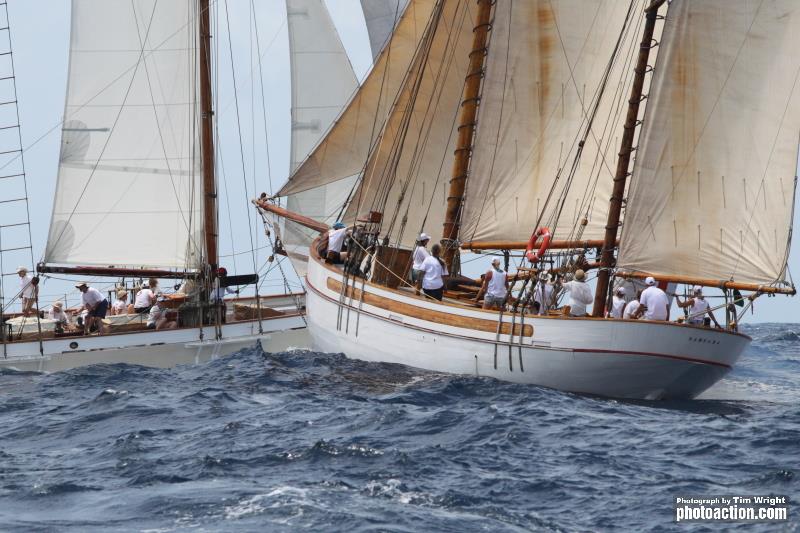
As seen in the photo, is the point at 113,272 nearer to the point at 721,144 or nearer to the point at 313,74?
the point at 313,74

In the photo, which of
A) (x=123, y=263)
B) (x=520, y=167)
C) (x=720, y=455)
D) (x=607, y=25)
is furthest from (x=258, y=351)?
(x=720, y=455)

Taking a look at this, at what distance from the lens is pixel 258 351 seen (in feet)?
107

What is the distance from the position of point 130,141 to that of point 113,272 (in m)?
3.64

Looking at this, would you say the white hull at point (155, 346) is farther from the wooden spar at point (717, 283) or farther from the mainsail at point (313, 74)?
the wooden spar at point (717, 283)

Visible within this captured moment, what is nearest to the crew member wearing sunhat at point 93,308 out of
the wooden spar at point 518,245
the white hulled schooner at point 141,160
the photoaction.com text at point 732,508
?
the white hulled schooner at point 141,160

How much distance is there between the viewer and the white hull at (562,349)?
2427 cm

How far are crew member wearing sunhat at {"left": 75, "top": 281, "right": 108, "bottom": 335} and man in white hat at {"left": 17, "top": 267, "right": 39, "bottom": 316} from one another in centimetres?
142

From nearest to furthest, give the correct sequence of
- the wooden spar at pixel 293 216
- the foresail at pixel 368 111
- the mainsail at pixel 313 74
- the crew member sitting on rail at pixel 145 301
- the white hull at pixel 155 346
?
the white hull at pixel 155 346 < the foresail at pixel 368 111 < the crew member sitting on rail at pixel 145 301 < the wooden spar at pixel 293 216 < the mainsail at pixel 313 74

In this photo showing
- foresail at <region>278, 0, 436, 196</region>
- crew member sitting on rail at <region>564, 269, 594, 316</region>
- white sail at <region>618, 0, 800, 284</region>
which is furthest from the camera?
foresail at <region>278, 0, 436, 196</region>

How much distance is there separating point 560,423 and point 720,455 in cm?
323

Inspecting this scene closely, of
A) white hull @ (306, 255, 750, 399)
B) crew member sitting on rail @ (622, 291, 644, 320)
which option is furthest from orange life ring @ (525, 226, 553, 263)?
crew member sitting on rail @ (622, 291, 644, 320)

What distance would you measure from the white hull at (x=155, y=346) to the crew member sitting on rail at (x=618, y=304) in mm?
9327

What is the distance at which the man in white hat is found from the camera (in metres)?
33.1

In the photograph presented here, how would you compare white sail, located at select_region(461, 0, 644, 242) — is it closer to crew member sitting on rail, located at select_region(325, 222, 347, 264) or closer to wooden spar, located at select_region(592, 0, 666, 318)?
crew member sitting on rail, located at select_region(325, 222, 347, 264)
